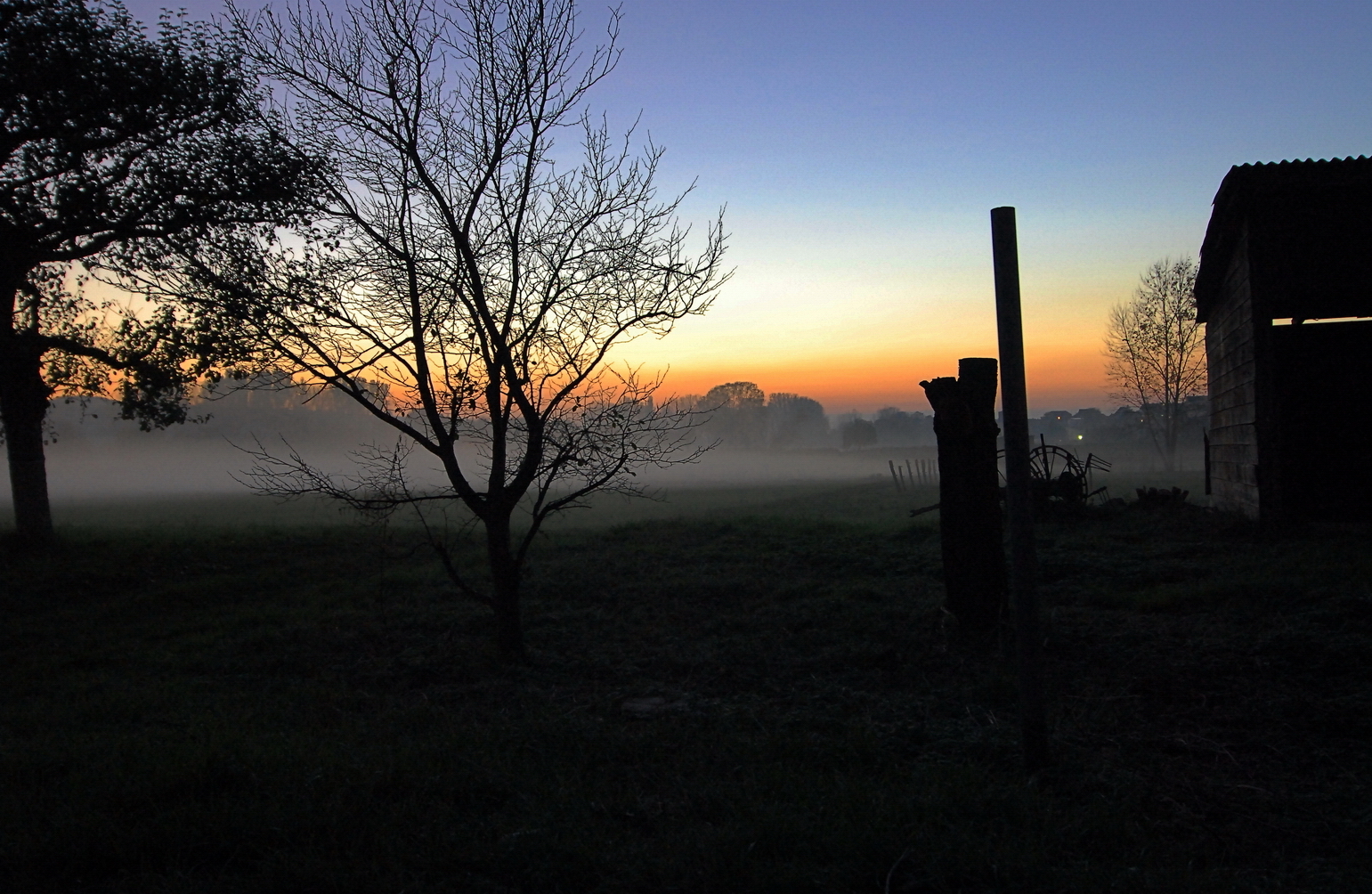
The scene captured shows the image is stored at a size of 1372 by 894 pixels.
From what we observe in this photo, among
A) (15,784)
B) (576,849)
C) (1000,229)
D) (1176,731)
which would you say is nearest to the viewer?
(576,849)

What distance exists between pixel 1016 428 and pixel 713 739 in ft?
9.35

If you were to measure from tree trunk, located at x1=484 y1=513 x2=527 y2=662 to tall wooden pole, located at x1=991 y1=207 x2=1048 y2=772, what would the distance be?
514 cm

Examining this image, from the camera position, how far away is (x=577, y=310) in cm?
793

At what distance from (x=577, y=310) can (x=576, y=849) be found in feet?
17.6

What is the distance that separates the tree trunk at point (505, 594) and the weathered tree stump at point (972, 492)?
4.42 meters

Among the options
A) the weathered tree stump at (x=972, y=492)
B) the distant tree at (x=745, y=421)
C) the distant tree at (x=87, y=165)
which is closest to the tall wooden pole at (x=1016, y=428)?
the weathered tree stump at (x=972, y=492)

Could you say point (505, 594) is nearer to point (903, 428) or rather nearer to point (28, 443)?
point (28, 443)

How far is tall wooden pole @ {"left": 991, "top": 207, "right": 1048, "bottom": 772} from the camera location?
420cm

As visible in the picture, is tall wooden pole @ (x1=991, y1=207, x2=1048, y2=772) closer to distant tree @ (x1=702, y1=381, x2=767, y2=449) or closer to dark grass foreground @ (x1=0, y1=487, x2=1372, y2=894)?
dark grass foreground @ (x1=0, y1=487, x2=1372, y2=894)

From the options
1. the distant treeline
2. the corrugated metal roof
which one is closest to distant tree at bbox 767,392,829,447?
the distant treeline

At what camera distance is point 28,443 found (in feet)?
48.0

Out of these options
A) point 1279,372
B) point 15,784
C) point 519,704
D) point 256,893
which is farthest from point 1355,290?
point 15,784

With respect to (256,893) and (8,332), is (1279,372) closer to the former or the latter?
(256,893)

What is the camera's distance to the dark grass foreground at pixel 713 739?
11.6 ft
